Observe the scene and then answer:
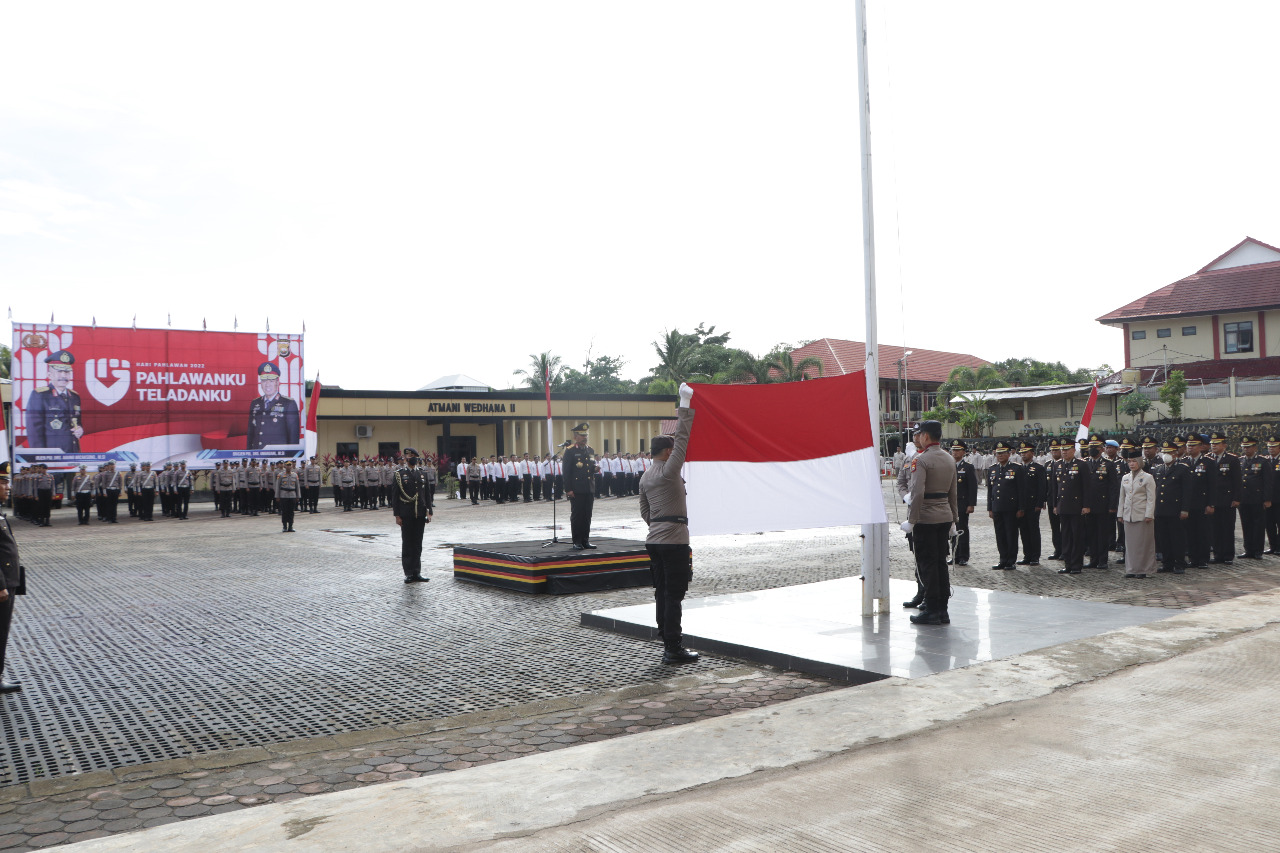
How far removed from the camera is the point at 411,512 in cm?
1191

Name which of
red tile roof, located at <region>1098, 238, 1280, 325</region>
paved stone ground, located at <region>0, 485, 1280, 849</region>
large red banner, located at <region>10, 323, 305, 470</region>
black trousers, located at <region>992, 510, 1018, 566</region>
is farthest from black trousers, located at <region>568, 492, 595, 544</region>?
red tile roof, located at <region>1098, 238, 1280, 325</region>

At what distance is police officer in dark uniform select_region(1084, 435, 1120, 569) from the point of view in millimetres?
11859

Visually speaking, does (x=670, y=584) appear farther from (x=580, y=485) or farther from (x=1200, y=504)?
(x=1200, y=504)

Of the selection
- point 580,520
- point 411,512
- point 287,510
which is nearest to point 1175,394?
point 580,520

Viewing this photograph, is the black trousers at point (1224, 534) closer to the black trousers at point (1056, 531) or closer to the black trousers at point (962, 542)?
the black trousers at point (1056, 531)

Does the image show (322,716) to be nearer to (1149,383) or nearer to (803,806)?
(803,806)

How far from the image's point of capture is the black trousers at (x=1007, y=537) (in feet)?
40.8

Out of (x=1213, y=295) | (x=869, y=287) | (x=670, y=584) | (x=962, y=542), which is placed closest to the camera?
(x=670, y=584)

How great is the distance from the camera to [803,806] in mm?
4055

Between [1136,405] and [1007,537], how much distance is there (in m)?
28.7

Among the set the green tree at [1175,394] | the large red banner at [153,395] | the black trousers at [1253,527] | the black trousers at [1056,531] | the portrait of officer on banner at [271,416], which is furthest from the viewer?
the green tree at [1175,394]

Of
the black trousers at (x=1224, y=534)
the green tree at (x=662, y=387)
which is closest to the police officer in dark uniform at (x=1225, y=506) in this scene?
the black trousers at (x=1224, y=534)

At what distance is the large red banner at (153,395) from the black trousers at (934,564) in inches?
1101

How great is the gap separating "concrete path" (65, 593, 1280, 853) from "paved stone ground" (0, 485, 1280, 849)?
0.55 meters
